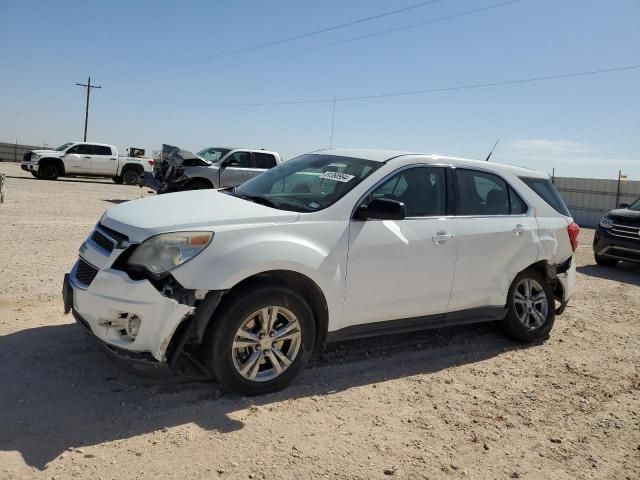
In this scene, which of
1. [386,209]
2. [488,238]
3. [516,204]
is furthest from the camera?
[516,204]

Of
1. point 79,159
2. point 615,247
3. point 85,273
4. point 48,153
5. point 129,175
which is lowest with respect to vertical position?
point 85,273

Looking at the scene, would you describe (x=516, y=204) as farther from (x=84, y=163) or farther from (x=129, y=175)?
(x=84, y=163)

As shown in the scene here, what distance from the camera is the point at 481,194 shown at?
528 cm

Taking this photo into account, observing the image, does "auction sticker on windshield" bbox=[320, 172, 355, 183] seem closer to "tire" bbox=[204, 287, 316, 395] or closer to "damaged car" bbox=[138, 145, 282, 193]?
"tire" bbox=[204, 287, 316, 395]

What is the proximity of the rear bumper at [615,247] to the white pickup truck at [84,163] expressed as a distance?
61.7ft

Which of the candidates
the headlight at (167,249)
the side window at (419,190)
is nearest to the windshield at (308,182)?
the side window at (419,190)

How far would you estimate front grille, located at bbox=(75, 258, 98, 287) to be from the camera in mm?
3880

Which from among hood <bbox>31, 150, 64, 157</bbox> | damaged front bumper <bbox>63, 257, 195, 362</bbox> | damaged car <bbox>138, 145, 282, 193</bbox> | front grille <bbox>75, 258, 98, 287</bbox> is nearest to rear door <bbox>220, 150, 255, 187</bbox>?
damaged car <bbox>138, 145, 282, 193</bbox>

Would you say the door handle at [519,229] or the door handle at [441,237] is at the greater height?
the door handle at [519,229]

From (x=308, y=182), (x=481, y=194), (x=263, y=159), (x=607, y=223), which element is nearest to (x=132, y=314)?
(x=308, y=182)

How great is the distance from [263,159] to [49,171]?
38.1 feet

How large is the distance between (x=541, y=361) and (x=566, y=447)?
1666 millimetres

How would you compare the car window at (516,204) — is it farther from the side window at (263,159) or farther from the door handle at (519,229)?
the side window at (263,159)

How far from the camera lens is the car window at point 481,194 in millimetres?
5098
